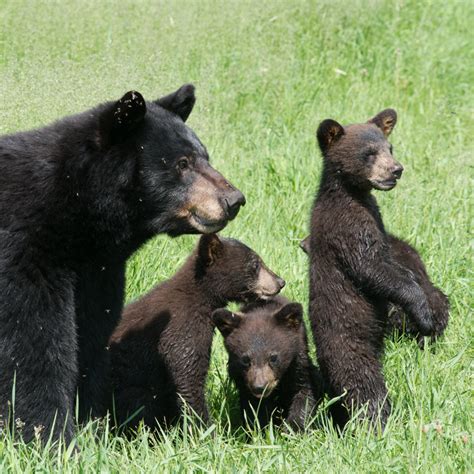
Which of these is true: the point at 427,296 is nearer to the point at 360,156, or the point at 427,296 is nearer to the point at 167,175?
the point at 360,156

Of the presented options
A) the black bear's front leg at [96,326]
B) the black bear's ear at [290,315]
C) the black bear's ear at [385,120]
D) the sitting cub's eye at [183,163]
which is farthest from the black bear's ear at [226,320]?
the black bear's ear at [385,120]

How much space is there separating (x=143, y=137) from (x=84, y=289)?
2.84 feet

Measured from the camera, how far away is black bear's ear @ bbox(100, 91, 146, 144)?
17.6 ft

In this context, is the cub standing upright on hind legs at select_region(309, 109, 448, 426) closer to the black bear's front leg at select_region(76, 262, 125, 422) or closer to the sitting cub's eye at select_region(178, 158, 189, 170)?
the sitting cub's eye at select_region(178, 158, 189, 170)

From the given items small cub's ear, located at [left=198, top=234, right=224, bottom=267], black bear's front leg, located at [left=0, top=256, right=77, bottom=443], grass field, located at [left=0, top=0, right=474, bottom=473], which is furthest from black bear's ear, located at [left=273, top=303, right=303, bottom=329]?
black bear's front leg, located at [left=0, top=256, right=77, bottom=443]

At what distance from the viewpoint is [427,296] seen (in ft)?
22.4

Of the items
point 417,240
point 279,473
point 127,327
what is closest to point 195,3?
point 417,240

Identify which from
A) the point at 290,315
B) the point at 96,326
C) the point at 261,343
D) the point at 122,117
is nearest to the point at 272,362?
the point at 261,343

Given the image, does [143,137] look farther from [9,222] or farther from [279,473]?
[279,473]

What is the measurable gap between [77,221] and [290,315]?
5.01ft

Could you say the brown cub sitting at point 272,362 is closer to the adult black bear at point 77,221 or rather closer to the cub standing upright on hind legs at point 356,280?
the cub standing upright on hind legs at point 356,280

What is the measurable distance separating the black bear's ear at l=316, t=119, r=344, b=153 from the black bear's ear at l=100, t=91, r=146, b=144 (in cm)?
140

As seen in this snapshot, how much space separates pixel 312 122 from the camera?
10188 millimetres

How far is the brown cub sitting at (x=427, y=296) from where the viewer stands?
6828 mm
